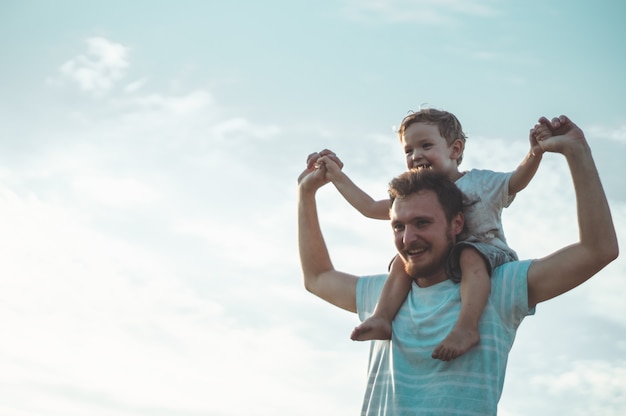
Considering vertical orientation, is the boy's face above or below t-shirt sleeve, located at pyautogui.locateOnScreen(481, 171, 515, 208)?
above

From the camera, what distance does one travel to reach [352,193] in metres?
6.36

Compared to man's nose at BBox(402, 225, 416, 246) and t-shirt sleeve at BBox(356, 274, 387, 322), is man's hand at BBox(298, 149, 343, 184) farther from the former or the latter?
man's nose at BBox(402, 225, 416, 246)

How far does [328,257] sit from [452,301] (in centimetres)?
127

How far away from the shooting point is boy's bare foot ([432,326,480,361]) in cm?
466

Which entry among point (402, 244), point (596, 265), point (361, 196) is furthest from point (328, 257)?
point (596, 265)

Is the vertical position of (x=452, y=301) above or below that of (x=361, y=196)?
below

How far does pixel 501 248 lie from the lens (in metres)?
5.40

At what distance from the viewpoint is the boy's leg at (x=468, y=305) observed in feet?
15.4

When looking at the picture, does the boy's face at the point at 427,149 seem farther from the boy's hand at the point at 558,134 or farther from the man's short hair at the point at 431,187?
the boy's hand at the point at 558,134

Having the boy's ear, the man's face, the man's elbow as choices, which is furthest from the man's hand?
the man's elbow

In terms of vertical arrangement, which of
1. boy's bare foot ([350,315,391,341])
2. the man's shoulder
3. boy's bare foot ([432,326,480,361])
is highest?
the man's shoulder

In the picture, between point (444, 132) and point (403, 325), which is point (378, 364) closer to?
point (403, 325)

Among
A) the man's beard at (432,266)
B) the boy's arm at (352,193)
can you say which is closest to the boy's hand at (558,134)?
the man's beard at (432,266)

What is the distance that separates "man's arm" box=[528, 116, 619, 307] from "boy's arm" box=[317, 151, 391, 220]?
1.60m
